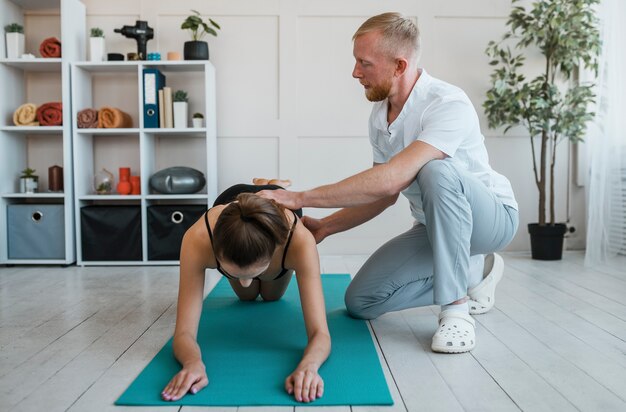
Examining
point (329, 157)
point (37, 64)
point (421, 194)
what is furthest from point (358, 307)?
point (37, 64)

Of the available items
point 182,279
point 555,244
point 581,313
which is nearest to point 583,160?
point 555,244

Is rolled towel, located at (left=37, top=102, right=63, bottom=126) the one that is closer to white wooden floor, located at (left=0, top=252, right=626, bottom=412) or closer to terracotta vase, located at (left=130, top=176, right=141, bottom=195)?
terracotta vase, located at (left=130, top=176, right=141, bottom=195)

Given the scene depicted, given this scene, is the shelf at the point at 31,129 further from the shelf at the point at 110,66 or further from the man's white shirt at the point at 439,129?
the man's white shirt at the point at 439,129

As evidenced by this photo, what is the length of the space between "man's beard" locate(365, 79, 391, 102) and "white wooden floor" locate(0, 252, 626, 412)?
80 cm

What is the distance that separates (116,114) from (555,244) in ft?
9.14

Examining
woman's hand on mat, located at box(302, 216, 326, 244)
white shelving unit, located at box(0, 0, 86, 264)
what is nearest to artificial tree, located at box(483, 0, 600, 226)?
woman's hand on mat, located at box(302, 216, 326, 244)

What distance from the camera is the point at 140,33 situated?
12.1 ft

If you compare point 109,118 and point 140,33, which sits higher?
point 140,33

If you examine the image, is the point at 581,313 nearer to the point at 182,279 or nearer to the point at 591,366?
the point at 591,366

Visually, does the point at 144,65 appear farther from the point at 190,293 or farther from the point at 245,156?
the point at 190,293

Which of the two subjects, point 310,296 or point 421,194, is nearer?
point 310,296

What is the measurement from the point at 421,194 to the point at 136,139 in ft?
8.67

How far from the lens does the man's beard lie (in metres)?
2.03

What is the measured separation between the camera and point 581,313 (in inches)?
90.8
